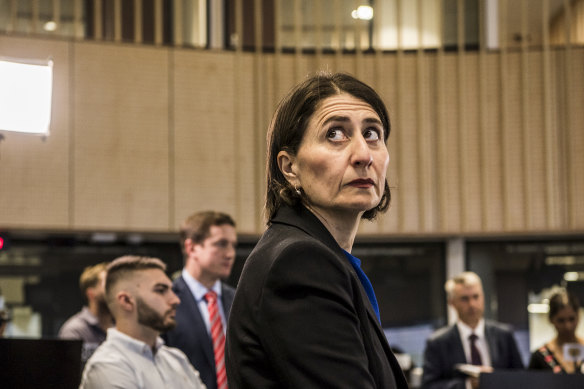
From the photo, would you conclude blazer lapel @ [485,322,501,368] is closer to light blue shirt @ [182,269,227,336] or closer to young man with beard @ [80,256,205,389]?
light blue shirt @ [182,269,227,336]

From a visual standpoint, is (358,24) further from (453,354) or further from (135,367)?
(135,367)

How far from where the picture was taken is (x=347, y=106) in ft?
4.57

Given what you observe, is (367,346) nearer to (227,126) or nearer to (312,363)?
(312,363)

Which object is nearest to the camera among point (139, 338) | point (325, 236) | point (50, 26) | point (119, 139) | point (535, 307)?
point (325, 236)

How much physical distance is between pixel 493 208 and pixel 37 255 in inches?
133

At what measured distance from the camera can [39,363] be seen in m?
2.89

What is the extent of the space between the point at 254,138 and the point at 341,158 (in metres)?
5.14

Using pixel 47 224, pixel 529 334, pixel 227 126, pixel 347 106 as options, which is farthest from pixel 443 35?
pixel 347 106

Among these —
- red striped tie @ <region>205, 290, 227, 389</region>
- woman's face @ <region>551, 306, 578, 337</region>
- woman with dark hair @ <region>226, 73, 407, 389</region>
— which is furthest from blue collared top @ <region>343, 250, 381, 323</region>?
woman's face @ <region>551, 306, 578, 337</region>

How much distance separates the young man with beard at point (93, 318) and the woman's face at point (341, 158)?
378cm

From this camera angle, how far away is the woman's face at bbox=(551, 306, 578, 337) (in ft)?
16.2

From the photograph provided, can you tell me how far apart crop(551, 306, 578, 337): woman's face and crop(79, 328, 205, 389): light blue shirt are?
228 cm

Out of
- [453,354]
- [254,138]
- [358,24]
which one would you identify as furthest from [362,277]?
[358,24]

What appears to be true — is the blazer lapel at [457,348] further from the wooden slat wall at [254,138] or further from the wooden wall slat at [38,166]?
the wooden wall slat at [38,166]
